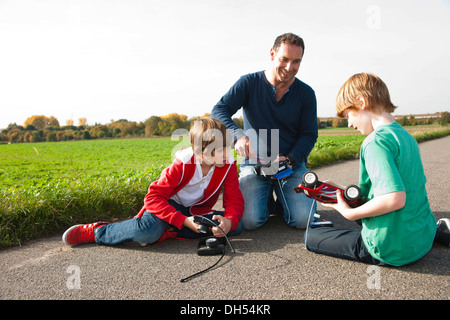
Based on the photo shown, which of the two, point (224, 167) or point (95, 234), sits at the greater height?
point (224, 167)

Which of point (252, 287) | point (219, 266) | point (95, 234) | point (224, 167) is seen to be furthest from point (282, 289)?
point (95, 234)

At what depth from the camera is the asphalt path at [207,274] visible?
2.00 metres

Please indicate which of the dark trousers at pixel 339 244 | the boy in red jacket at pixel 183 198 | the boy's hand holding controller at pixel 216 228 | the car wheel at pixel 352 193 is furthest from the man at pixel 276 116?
the car wheel at pixel 352 193

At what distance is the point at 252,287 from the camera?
2066 millimetres

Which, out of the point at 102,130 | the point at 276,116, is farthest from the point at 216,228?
the point at 102,130

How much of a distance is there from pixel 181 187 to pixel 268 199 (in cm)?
118

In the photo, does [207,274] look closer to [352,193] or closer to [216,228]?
[216,228]

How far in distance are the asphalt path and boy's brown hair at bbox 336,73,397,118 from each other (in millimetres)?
1156

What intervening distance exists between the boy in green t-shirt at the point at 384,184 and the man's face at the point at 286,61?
1.40 m

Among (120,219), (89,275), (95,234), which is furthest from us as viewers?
(120,219)

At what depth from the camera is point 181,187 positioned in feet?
9.78

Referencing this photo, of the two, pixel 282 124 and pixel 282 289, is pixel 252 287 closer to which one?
pixel 282 289
